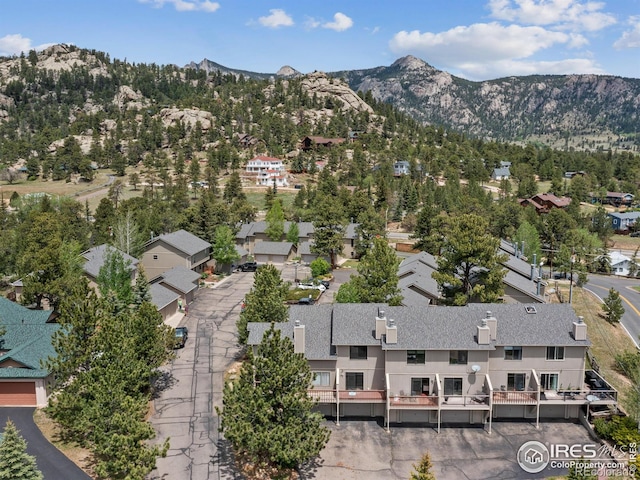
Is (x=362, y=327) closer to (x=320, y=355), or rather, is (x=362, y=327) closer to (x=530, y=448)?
(x=320, y=355)

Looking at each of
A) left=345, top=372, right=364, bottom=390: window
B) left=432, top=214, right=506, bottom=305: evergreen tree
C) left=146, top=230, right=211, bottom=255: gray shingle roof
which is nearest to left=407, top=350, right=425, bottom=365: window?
left=345, top=372, right=364, bottom=390: window

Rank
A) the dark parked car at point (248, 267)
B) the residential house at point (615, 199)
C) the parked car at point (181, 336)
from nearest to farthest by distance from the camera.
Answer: the parked car at point (181, 336), the dark parked car at point (248, 267), the residential house at point (615, 199)

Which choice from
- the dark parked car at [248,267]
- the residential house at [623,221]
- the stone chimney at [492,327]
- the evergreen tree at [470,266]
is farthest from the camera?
the residential house at [623,221]

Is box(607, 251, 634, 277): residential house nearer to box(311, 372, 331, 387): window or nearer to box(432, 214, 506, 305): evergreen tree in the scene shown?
box(432, 214, 506, 305): evergreen tree

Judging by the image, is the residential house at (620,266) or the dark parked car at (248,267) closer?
the dark parked car at (248,267)

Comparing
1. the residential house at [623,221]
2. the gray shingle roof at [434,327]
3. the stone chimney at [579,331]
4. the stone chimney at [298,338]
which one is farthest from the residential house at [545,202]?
the stone chimney at [298,338]

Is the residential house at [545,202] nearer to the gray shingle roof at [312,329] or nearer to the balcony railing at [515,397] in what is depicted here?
the balcony railing at [515,397]
